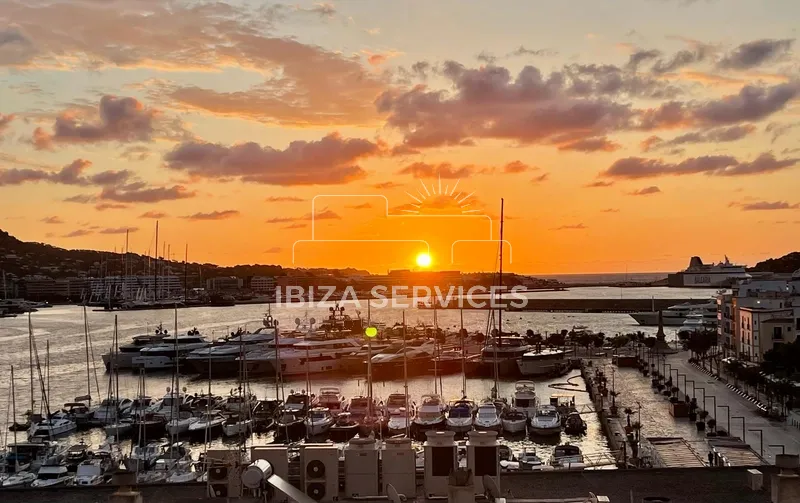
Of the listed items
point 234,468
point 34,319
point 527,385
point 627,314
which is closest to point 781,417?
point 527,385

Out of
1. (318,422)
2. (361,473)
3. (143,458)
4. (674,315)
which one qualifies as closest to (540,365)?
(318,422)

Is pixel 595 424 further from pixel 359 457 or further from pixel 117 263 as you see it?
pixel 117 263

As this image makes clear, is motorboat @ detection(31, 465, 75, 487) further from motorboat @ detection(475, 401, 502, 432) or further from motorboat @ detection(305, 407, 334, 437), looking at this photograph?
motorboat @ detection(475, 401, 502, 432)

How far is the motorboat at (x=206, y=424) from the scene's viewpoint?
24984mm

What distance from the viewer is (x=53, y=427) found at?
26.2m

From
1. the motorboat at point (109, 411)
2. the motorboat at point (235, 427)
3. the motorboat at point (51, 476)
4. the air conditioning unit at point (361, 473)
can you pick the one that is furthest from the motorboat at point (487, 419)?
the air conditioning unit at point (361, 473)

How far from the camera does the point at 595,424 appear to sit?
86.2 feet

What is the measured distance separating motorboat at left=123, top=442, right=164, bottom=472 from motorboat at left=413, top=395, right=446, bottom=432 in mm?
7114

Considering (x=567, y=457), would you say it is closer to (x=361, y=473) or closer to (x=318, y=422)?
(x=318, y=422)

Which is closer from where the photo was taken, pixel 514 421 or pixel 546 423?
pixel 546 423

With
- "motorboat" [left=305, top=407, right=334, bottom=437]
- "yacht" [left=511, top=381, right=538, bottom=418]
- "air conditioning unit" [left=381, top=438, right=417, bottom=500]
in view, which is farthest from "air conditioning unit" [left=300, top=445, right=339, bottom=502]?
"yacht" [left=511, top=381, right=538, bottom=418]

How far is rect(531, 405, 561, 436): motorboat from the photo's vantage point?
2414 centimetres

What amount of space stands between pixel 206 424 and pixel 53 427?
5.22 m

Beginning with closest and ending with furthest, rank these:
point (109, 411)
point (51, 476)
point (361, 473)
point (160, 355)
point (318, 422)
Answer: point (361, 473), point (51, 476), point (318, 422), point (109, 411), point (160, 355)
